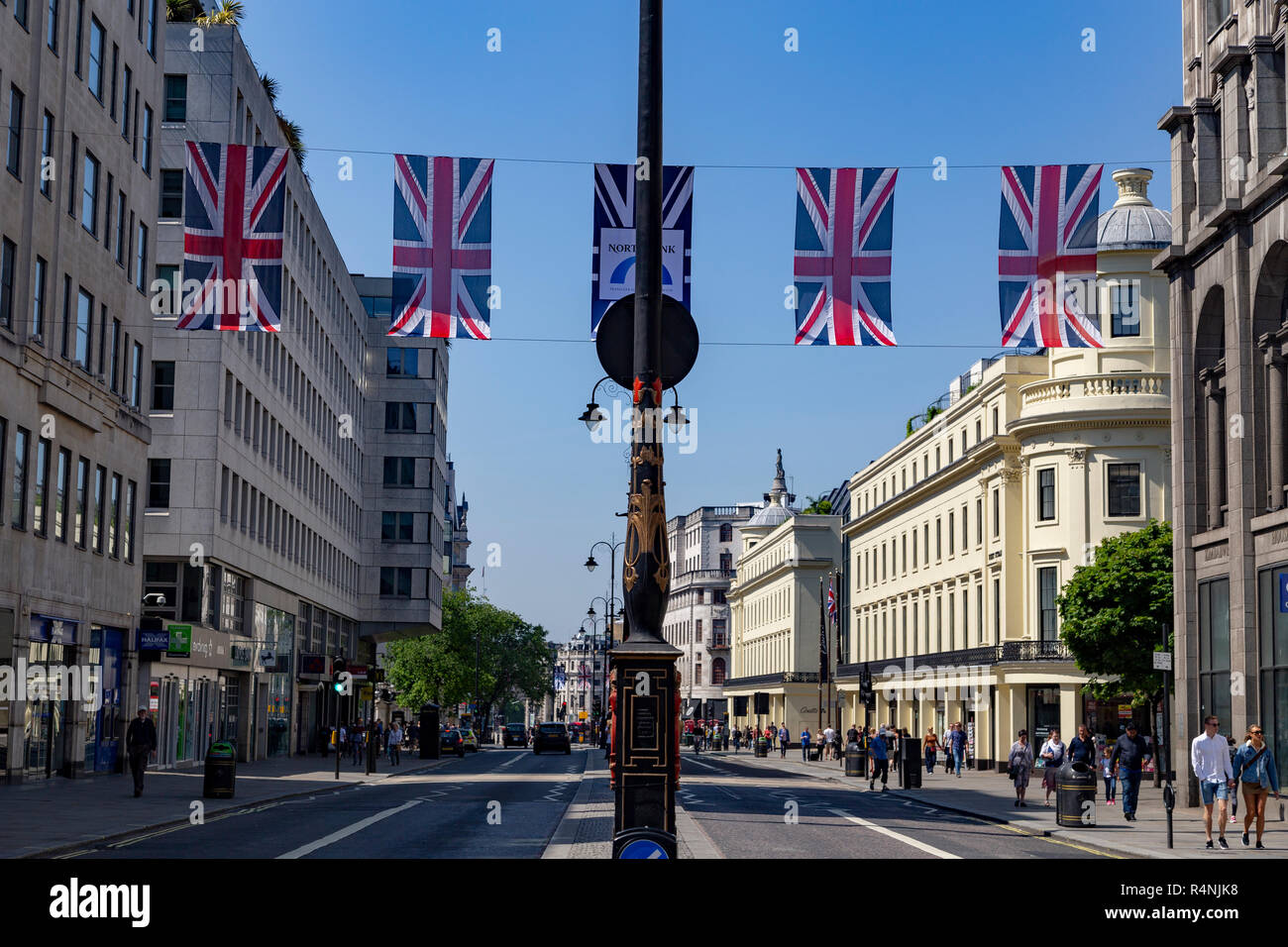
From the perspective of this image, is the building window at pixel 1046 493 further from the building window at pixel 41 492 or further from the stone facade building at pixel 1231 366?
the building window at pixel 41 492

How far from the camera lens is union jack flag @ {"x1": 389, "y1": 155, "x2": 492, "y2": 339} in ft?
70.6

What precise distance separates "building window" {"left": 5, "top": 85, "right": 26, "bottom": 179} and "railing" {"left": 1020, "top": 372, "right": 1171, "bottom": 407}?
131 feet

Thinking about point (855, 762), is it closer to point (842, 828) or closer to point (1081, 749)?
point (1081, 749)

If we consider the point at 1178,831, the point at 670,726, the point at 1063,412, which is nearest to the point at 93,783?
the point at 1178,831

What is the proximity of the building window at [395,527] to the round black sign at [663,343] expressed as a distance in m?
78.7

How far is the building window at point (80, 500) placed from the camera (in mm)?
38031

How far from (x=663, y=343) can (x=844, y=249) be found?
10881 mm

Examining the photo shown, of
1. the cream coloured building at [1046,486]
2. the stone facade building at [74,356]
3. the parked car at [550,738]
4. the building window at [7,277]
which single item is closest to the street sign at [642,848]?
the stone facade building at [74,356]

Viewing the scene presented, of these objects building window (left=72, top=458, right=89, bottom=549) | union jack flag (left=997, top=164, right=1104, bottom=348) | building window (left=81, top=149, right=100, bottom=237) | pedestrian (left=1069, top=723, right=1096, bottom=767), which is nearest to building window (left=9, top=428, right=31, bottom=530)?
building window (left=72, top=458, right=89, bottom=549)

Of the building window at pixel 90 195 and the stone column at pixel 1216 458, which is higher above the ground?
the building window at pixel 90 195

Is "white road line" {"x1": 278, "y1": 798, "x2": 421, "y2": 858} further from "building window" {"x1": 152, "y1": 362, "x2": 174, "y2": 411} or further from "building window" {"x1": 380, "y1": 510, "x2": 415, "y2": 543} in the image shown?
"building window" {"x1": 380, "y1": 510, "x2": 415, "y2": 543}

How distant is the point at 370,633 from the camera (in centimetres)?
9081
